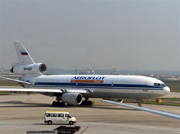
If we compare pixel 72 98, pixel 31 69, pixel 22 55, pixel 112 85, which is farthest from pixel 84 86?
pixel 22 55

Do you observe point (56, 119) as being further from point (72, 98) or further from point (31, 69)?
point (31, 69)

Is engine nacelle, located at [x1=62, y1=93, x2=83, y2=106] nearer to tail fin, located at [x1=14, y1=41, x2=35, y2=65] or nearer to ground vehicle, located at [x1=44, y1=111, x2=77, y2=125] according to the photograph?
tail fin, located at [x1=14, y1=41, x2=35, y2=65]

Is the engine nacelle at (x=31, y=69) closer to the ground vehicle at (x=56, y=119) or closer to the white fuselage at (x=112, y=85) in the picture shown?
the white fuselage at (x=112, y=85)

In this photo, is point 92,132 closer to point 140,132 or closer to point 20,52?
point 140,132

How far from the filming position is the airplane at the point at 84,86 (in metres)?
48.6

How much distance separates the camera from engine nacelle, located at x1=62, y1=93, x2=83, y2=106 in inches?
1949

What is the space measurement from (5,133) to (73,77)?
2842 centimetres

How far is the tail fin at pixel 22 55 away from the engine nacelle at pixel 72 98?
1418cm

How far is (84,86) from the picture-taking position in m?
53.7

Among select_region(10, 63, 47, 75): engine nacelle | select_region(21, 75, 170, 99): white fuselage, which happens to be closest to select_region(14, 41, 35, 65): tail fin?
select_region(10, 63, 47, 75): engine nacelle

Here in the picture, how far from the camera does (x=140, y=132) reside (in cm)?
2859

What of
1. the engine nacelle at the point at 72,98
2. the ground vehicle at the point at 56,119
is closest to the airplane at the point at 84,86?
the engine nacelle at the point at 72,98

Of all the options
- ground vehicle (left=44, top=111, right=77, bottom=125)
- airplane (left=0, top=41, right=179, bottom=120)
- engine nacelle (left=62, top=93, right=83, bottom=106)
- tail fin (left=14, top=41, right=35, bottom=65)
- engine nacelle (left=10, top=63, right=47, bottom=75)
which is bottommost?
ground vehicle (left=44, top=111, right=77, bottom=125)

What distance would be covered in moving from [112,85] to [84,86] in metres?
5.12
